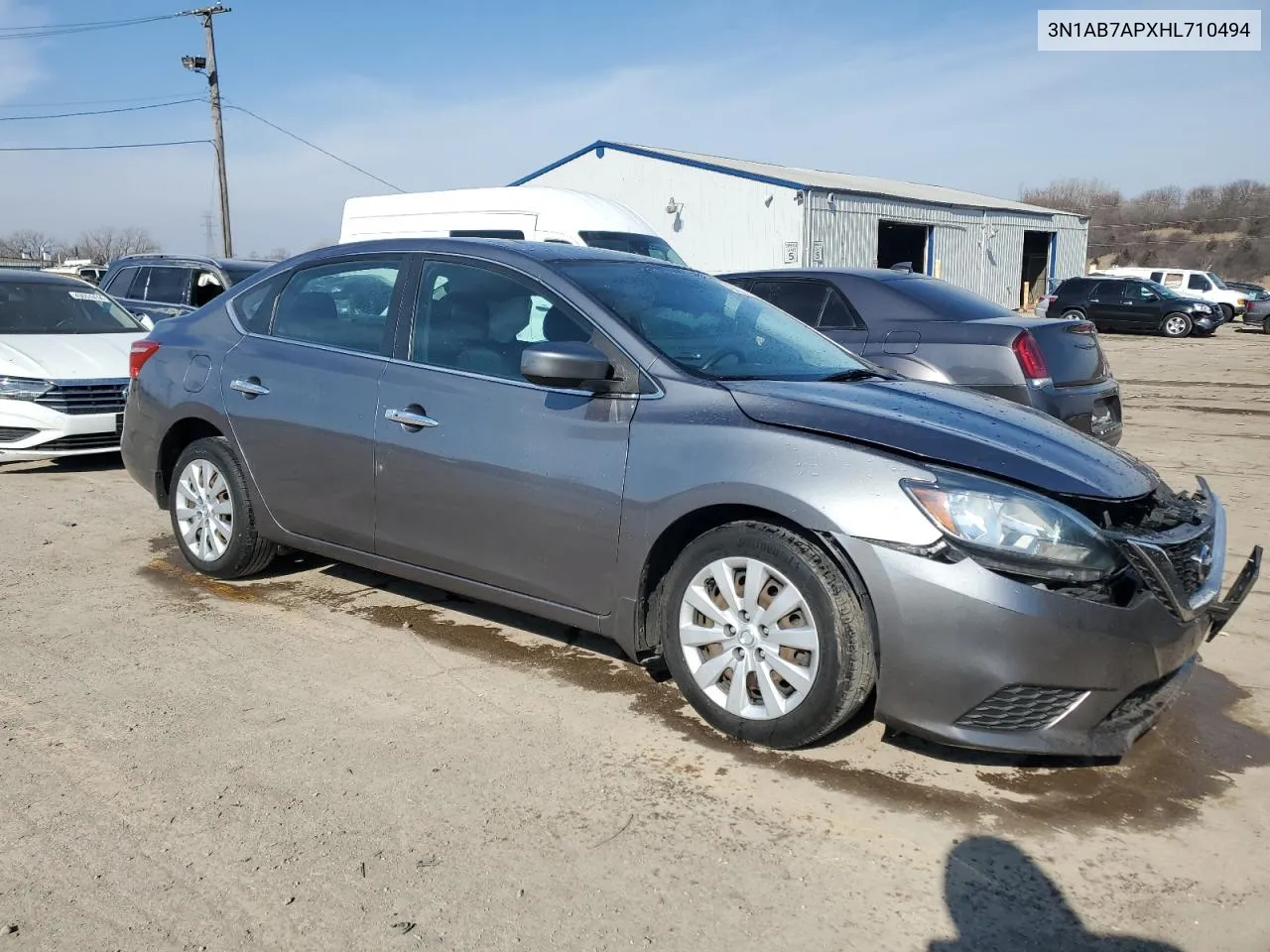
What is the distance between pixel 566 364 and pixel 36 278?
26.3ft

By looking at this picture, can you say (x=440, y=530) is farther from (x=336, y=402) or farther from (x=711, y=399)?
(x=711, y=399)

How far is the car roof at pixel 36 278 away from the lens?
971 centimetres

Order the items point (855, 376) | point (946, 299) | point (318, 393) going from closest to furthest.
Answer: point (855, 376), point (318, 393), point (946, 299)

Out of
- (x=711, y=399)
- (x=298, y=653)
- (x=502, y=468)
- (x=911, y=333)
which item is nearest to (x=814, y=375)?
(x=711, y=399)

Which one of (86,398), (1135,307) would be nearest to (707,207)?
(1135,307)

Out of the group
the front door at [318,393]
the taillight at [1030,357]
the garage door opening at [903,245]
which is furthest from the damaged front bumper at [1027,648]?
the garage door opening at [903,245]

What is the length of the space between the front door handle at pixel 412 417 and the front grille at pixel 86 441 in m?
4.98

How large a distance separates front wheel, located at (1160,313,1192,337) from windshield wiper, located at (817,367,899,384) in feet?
94.8

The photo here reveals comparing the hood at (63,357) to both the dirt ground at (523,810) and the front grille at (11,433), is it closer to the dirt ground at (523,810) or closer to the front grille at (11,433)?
the front grille at (11,433)

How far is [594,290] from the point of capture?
168 inches

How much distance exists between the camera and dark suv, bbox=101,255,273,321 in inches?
518

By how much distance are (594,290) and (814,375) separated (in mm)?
901

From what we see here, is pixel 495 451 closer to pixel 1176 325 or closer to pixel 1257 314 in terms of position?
pixel 1176 325

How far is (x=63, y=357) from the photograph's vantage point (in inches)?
340
